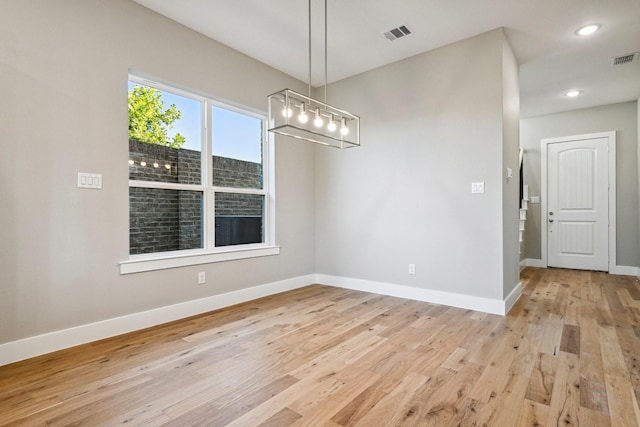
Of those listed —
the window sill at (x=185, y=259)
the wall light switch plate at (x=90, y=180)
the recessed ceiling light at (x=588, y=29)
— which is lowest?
the window sill at (x=185, y=259)

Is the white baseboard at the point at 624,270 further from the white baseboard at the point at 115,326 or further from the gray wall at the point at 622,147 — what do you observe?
the white baseboard at the point at 115,326

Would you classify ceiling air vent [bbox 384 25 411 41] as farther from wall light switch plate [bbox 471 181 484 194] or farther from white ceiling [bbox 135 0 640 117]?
wall light switch plate [bbox 471 181 484 194]

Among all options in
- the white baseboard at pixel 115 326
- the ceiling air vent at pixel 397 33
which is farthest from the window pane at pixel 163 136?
the ceiling air vent at pixel 397 33

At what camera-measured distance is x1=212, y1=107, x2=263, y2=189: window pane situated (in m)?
3.67

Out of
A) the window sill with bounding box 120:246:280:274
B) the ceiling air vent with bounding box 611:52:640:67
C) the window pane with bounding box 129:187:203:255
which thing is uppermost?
the ceiling air vent with bounding box 611:52:640:67

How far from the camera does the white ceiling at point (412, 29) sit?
289 centimetres

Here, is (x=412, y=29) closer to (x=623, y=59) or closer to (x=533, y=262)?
(x=623, y=59)

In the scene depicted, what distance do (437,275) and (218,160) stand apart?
2808 millimetres

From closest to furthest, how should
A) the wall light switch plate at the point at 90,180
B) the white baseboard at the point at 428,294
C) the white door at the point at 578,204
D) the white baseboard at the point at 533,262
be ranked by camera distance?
the wall light switch plate at the point at 90,180, the white baseboard at the point at 428,294, the white door at the point at 578,204, the white baseboard at the point at 533,262

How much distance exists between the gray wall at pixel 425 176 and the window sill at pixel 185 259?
1173 mm

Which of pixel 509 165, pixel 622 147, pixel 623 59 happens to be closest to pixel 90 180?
pixel 509 165

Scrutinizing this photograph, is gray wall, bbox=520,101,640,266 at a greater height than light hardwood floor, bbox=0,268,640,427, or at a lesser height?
greater

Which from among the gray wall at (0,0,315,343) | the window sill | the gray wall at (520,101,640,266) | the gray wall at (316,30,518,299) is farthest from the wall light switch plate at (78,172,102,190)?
the gray wall at (520,101,640,266)

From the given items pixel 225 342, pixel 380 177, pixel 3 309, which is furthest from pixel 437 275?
pixel 3 309
